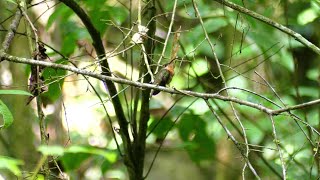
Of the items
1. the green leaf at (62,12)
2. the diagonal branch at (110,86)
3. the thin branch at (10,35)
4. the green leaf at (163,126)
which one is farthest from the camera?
the green leaf at (163,126)

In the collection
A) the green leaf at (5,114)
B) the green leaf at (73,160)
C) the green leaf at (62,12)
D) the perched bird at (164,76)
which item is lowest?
the green leaf at (5,114)

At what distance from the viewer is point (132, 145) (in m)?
1.64

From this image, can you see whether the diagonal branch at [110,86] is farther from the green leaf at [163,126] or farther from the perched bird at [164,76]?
the perched bird at [164,76]

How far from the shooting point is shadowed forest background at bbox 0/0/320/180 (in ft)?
3.88

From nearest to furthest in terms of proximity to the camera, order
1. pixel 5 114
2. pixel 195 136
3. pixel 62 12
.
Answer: pixel 5 114, pixel 62 12, pixel 195 136

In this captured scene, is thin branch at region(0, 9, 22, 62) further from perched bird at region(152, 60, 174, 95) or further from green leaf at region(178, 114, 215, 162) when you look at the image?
green leaf at region(178, 114, 215, 162)

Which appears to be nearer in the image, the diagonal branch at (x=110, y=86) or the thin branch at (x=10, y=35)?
the thin branch at (x=10, y=35)

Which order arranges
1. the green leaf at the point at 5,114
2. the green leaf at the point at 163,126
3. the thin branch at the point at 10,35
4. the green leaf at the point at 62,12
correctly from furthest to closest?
the green leaf at the point at 163,126
the green leaf at the point at 62,12
the thin branch at the point at 10,35
the green leaf at the point at 5,114

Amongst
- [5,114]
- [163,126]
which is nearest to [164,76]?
[5,114]

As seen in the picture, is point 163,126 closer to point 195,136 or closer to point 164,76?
point 195,136

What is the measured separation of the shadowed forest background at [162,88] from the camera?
3.88ft

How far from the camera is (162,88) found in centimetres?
104

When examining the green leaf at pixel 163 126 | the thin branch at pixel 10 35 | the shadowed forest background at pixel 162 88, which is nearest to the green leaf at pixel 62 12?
the shadowed forest background at pixel 162 88

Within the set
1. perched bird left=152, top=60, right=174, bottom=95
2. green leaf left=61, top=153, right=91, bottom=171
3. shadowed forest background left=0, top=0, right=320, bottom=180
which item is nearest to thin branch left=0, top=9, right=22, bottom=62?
shadowed forest background left=0, top=0, right=320, bottom=180
